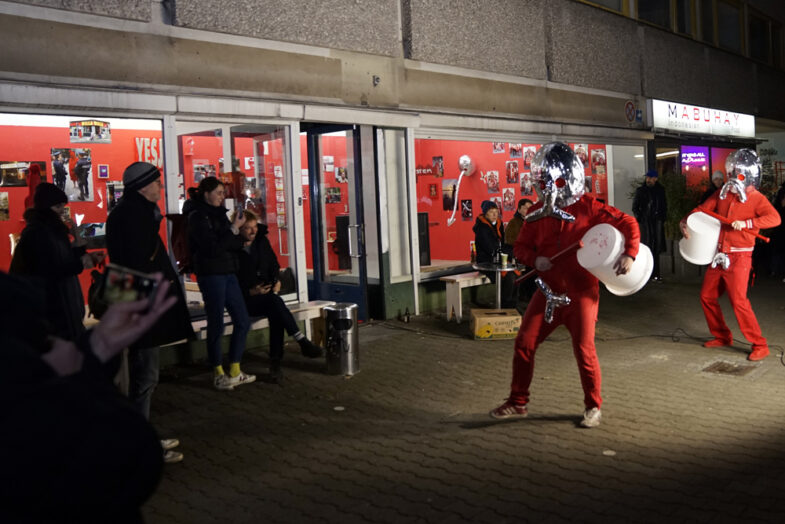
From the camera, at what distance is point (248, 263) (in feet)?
23.2

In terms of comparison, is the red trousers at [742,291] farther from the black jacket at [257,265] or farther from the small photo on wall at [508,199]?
the small photo on wall at [508,199]

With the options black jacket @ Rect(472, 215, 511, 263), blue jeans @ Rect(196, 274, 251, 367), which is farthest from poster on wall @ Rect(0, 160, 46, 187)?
black jacket @ Rect(472, 215, 511, 263)

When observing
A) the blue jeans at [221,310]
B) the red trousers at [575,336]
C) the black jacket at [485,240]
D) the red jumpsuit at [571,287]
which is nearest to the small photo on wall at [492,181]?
the black jacket at [485,240]

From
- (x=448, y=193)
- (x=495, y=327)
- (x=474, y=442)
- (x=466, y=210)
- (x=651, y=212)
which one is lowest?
(x=474, y=442)

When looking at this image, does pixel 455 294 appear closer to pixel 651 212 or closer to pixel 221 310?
pixel 221 310

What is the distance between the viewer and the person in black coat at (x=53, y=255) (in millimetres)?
4664

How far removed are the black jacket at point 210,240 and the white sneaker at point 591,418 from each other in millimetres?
3206

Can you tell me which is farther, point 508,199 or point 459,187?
point 508,199

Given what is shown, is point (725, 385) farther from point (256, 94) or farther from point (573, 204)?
point (256, 94)

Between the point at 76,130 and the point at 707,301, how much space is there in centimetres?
643

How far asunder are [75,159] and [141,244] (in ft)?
9.05

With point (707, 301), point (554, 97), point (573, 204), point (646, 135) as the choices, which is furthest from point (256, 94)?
point (646, 135)

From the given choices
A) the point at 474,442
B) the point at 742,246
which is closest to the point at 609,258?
the point at 474,442

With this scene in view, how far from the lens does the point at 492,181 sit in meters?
12.1
